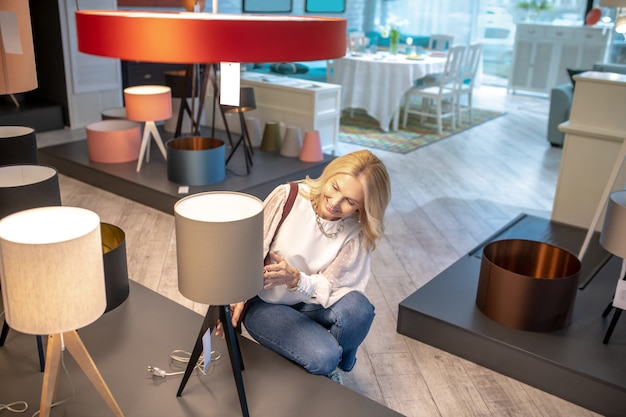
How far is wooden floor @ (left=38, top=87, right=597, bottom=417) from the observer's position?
8.02 ft

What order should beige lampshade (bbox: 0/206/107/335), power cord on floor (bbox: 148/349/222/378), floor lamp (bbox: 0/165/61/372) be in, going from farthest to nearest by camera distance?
floor lamp (bbox: 0/165/61/372) < power cord on floor (bbox: 148/349/222/378) < beige lampshade (bbox: 0/206/107/335)

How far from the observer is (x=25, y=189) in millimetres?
2207

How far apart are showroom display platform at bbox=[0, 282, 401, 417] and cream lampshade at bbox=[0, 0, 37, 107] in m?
0.93

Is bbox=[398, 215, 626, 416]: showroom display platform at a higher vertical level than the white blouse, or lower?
lower

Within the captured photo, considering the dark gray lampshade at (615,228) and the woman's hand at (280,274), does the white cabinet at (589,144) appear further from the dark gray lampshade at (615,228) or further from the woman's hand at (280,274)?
the woman's hand at (280,274)

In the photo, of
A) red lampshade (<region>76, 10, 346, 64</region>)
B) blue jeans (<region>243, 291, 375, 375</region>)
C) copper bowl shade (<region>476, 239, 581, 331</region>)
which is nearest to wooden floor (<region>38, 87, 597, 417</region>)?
copper bowl shade (<region>476, 239, 581, 331</region>)

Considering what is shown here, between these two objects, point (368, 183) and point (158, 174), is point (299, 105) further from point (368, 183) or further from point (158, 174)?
point (368, 183)

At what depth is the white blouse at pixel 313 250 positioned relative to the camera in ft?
6.91

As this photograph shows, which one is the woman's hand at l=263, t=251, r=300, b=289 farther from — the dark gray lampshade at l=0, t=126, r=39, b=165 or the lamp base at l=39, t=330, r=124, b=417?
the dark gray lampshade at l=0, t=126, r=39, b=165

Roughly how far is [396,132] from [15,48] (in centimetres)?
544

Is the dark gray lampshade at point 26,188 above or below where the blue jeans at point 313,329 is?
above

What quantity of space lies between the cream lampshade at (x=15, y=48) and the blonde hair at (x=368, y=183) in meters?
0.95

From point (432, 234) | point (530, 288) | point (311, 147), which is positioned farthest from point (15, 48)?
point (311, 147)

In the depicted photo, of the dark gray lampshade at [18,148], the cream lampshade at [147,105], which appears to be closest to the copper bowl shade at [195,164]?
the cream lampshade at [147,105]
